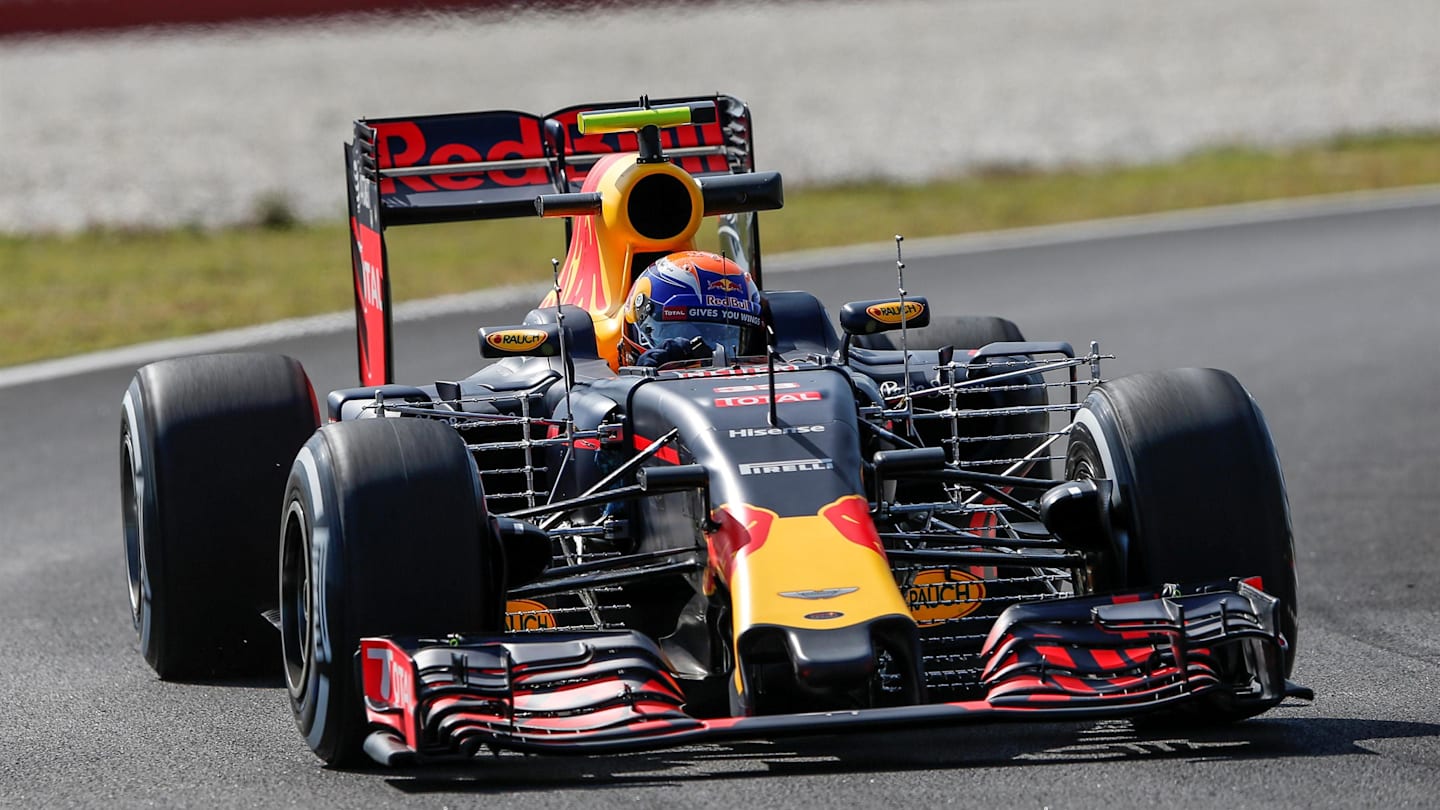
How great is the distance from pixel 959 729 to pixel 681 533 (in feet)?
3.40

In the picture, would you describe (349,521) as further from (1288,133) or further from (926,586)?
(1288,133)

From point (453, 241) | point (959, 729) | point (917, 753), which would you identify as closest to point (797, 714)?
point (917, 753)

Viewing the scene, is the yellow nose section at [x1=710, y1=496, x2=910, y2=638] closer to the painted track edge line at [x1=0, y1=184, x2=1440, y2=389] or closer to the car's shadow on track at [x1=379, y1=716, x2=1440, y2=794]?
the car's shadow on track at [x1=379, y1=716, x2=1440, y2=794]

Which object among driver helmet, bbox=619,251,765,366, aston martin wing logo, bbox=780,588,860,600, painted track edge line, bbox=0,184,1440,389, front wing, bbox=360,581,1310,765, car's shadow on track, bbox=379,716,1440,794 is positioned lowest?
car's shadow on track, bbox=379,716,1440,794

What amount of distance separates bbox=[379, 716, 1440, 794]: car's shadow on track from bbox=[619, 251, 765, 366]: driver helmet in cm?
180

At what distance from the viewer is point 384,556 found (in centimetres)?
617

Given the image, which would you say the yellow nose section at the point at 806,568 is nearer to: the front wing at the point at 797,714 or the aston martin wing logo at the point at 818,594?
the aston martin wing logo at the point at 818,594

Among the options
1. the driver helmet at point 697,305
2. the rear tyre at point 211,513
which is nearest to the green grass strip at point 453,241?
the rear tyre at point 211,513

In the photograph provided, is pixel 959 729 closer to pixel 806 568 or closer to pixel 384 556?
pixel 806 568

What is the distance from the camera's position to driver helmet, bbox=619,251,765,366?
7719 millimetres

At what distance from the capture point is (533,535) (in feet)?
21.2

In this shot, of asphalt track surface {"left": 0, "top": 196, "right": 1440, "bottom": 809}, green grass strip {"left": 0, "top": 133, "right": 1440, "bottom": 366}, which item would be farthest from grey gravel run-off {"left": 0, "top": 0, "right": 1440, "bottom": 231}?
asphalt track surface {"left": 0, "top": 196, "right": 1440, "bottom": 809}

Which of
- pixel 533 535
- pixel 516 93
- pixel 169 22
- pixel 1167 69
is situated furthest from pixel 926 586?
pixel 1167 69

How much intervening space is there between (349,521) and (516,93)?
95.1ft
